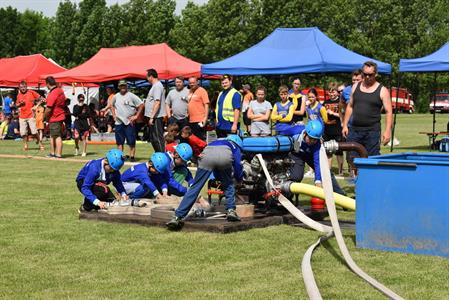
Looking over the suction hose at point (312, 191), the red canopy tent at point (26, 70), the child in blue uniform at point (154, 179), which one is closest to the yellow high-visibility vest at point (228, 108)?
the child in blue uniform at point (154, 179)

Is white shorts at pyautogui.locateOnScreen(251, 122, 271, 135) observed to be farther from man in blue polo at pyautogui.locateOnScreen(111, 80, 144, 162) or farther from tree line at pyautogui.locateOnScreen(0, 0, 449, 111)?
tree line at pyautogui.locateOnScreen(0, 0, 449, 111)

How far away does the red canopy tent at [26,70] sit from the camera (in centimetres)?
3678

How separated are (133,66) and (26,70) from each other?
28.0 ft

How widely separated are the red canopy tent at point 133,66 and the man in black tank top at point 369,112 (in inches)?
746

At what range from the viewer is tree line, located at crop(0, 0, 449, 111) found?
73500 millimetres

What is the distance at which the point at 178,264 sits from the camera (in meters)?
7.40

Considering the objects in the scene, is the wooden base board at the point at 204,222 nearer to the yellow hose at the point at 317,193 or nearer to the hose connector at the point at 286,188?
the hose connector at the point at 286,188

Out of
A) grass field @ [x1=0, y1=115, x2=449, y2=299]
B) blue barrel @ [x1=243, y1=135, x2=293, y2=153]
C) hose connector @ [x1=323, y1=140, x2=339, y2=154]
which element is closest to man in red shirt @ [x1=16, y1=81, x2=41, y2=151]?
grass field @ [x1=0, y1=115, x2=449, y2=299]

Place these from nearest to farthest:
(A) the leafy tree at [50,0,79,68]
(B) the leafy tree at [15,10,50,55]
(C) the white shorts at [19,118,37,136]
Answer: (C) the white shorts at [19,118,37,136] < (A) the leafy tree at [50,0,79,68] < (B) the leafy tree at [15,10,50,55]

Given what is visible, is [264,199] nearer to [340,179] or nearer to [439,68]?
[340,179]

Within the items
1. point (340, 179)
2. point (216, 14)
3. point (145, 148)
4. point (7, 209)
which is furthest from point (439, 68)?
point (216, 14)

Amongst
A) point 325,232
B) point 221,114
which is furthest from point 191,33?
point 325,232

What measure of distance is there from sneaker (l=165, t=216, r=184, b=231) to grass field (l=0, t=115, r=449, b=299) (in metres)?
0.13

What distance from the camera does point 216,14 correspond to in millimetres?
74375
